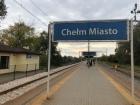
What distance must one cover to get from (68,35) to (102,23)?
5.01ft

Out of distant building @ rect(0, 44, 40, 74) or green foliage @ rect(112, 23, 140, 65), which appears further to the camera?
green foliage @ rect(112, 23, 140, 65)

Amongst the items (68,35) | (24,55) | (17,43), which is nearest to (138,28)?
(17,43)

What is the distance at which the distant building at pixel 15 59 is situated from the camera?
1324 inches

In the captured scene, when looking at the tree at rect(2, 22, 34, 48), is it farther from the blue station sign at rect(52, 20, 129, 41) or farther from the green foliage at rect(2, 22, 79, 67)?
the blue station sign at rect(52, 20, 129, 41)

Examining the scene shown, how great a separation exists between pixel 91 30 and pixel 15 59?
26.6 meters

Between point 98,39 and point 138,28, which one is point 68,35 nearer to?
point 98,39

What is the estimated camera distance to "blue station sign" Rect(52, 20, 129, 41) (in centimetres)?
1267

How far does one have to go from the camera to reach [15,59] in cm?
3844

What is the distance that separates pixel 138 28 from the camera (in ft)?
254

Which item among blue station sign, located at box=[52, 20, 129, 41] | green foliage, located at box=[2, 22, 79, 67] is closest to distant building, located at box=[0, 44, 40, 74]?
blue station sign, located at box=[52, 20, 129, 41]

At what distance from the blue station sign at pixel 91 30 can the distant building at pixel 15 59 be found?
17.3 meters

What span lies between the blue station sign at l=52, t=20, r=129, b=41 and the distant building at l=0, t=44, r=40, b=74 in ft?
56.7

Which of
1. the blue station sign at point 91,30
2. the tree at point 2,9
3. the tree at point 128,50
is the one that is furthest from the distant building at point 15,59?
the tree at point 128,50

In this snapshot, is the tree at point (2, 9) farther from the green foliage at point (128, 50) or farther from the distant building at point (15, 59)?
the green foliage at point (128, 50)
